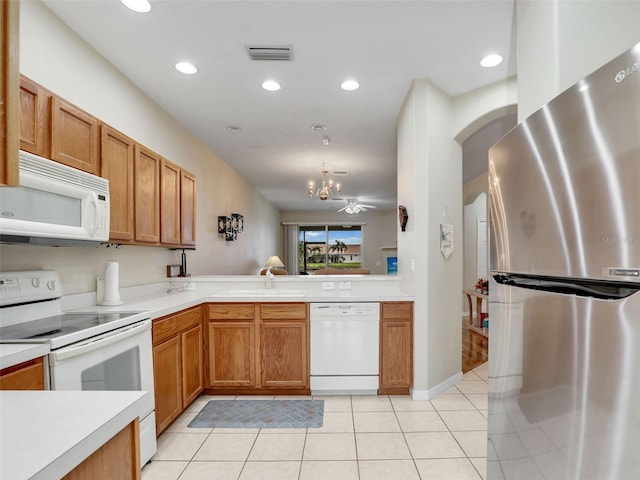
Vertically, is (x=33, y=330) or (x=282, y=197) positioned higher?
(x=282, y=197)

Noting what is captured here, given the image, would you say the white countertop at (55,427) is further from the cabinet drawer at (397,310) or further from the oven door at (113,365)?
the cabinet drawer at (397,310)

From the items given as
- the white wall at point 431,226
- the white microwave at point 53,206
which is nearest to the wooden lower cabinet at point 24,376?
the white microwave at point 53,206

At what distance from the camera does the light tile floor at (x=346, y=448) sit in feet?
6.61

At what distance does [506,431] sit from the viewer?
1254mm

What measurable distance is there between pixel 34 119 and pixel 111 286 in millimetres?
1216

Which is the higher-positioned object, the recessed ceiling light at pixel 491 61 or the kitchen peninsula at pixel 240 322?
the recessed ceiling light at pixel 491 61

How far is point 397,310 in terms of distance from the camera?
122 inches

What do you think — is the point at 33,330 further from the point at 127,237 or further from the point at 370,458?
Answer: the point at 370,458

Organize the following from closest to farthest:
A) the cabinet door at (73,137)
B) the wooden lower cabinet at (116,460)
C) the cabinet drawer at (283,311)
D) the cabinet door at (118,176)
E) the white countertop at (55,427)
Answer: the white countertop at (55,427), the wooden lower cabinet at (116,460), the cabinet door at (73,137), the cabinet door at (118,176), the cabinet drawer at (283,311)

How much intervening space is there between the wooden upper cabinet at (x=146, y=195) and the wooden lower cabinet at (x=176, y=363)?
2.26ft

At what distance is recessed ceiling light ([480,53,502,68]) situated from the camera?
8.56 feet

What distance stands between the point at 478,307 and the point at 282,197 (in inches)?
206

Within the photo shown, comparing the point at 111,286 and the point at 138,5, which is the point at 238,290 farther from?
the point at 138,5

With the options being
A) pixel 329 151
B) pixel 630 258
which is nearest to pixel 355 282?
pixel 329 151
